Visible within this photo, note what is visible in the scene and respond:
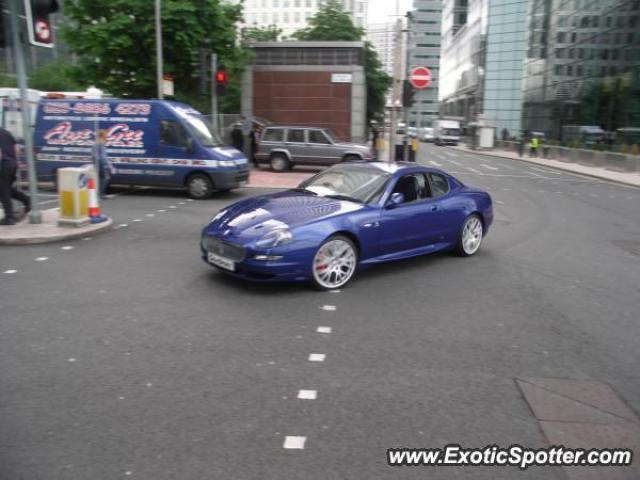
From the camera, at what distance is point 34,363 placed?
4.53 m

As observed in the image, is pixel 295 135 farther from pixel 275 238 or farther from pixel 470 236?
pixel 275 238

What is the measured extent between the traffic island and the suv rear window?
13000 millimetres

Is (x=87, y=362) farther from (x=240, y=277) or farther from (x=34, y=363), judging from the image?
(x=240, y=277)

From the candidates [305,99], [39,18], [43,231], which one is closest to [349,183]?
[43,231]

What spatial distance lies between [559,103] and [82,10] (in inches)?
1755

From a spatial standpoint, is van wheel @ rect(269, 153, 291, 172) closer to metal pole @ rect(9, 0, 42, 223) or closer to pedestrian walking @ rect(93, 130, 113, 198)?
pedestrian walking @ rect(93, 130, 113, 198)

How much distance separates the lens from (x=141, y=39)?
20125 millimetres

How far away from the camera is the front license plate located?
653 centimetres

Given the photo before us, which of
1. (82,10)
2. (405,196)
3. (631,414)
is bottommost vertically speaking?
(631,414)

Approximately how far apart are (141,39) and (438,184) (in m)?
15.4

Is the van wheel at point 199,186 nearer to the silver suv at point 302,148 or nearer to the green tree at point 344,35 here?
the silver suv at point 302,148

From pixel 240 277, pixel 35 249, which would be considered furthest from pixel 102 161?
pixel 240 277

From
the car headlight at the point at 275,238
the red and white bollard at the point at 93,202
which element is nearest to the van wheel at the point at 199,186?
the red and white bollard at the point at 93,202

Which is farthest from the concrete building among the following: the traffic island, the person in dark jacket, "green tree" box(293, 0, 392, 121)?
the traffic island
